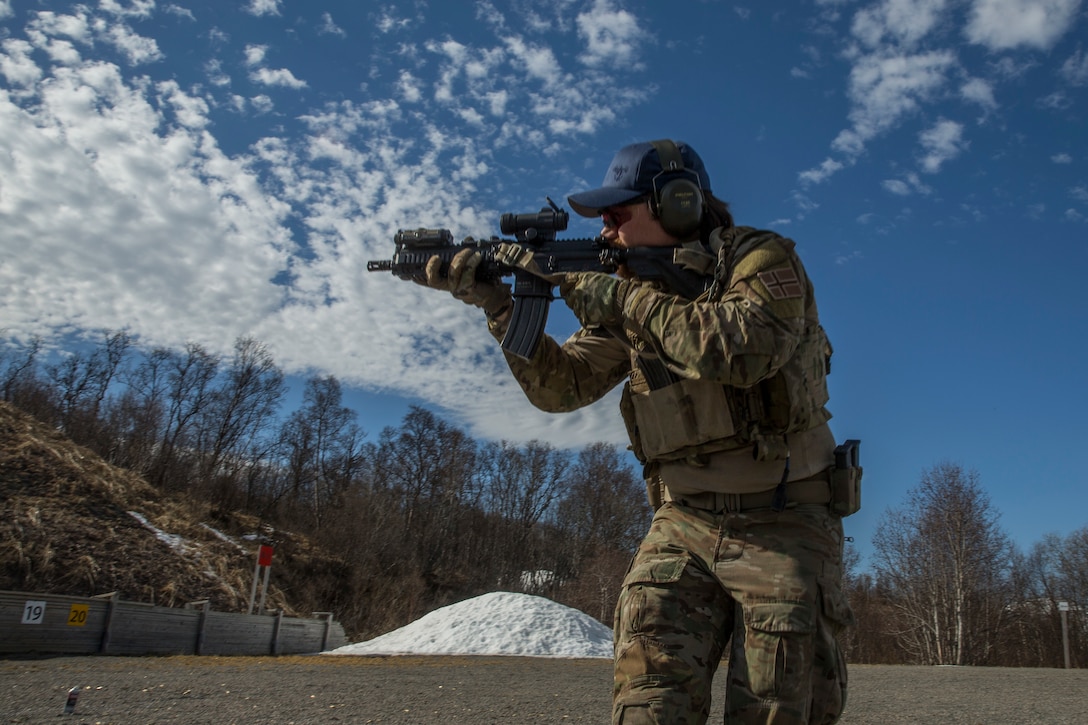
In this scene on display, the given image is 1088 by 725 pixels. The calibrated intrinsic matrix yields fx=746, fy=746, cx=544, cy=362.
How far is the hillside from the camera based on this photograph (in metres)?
18.0

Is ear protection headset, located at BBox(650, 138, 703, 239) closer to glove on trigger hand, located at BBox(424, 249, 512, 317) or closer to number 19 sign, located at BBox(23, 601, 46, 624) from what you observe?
glove on trigger hand, located at BBox(424, 249, 512, 317)

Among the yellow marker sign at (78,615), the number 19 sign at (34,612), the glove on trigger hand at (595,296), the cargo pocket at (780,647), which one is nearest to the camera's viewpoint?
the cargo pocket at (780,647)

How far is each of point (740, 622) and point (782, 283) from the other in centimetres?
106

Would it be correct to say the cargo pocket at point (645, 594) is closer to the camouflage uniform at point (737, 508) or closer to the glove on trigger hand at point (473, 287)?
the camouflage uniform at point (737, 508)

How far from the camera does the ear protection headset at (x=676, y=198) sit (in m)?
2.79

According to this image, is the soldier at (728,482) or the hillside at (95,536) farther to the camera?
the hillside at (95,536)

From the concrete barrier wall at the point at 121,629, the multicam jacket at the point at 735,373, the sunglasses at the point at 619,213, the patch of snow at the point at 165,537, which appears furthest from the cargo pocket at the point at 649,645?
the patch of snow at the point at 165,537

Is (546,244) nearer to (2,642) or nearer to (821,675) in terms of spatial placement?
(821,675)

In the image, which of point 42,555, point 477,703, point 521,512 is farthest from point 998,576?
point 42,555

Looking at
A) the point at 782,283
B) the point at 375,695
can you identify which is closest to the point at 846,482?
the point at 782,283

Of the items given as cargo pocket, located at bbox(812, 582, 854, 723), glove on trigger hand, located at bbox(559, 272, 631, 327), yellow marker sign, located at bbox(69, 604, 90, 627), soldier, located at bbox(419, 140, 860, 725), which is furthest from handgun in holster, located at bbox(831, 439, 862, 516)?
yellow marker sign, located at bbox(69, 604, 90, 627)

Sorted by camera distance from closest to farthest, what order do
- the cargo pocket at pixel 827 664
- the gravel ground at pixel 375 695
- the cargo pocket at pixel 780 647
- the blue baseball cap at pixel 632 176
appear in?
the cargo pocket at pixel 780 647 < the cargo pocket at pixel 827 664 < the blue baseball cap at pixel 632 176 < the gravel ground at pixel 375 695

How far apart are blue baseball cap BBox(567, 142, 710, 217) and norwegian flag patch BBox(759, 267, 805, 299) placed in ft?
2.18

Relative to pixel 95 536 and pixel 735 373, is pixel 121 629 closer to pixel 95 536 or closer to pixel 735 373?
pixel 95 536
